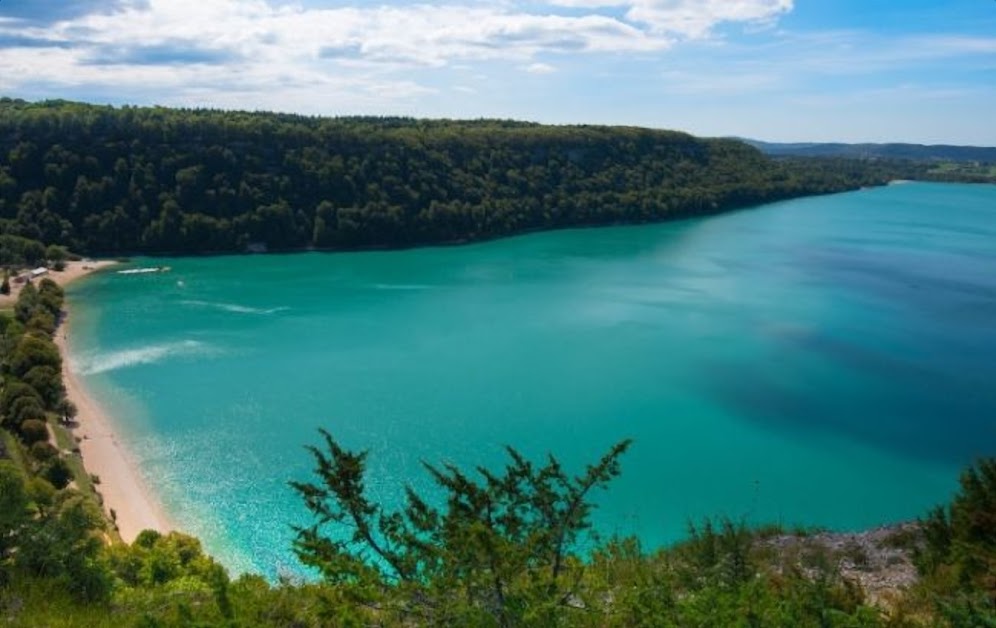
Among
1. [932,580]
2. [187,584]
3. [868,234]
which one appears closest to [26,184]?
[187,584]

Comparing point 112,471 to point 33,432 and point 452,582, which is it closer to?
point 33,432

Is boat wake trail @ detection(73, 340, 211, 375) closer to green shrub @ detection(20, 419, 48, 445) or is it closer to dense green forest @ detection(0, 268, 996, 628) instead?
green shrub @ detection(20, 419, 48, 445)

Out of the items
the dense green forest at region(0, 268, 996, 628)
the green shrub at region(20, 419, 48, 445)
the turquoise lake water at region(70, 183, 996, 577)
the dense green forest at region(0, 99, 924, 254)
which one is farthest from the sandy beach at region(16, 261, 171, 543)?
the dense green forest at region(0, 99, 924, 254)

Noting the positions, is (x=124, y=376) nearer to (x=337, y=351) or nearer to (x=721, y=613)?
(x=337, y=351)

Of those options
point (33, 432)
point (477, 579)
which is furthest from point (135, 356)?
point (477, 579)

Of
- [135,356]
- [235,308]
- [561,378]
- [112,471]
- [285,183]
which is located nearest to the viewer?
[112,471]

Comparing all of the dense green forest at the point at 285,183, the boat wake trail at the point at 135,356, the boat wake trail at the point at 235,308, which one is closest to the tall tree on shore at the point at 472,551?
the boat wake trail at the point at 135,356

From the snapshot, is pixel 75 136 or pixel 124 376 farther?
pixel 75 136
